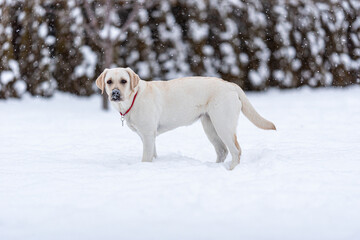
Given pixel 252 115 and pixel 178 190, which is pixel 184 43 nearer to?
pixel 252 115

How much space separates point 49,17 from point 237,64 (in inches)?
189

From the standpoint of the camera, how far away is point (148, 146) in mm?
4191

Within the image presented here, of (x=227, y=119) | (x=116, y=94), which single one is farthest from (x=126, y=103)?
(x=227, y=119)

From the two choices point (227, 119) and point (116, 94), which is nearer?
point (116, 94)

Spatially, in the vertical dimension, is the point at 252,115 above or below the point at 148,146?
above

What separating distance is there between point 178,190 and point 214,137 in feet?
4.60

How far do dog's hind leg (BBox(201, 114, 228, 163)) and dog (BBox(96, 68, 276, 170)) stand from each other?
102mm

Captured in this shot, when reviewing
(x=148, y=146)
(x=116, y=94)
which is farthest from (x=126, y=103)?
(x=148, y=146)

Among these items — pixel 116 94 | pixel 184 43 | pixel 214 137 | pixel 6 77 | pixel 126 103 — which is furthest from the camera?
pixel 184 43

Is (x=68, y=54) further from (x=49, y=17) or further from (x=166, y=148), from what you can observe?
(x=166, y=148)

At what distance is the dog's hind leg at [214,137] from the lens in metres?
4.48

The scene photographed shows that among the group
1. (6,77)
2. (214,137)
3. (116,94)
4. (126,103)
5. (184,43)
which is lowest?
(6,77)

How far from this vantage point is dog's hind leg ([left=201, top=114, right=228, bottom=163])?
448 centimetres

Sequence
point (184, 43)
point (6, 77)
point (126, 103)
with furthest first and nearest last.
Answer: point (184, 43) → point (6, 77) → point (126, 103)
